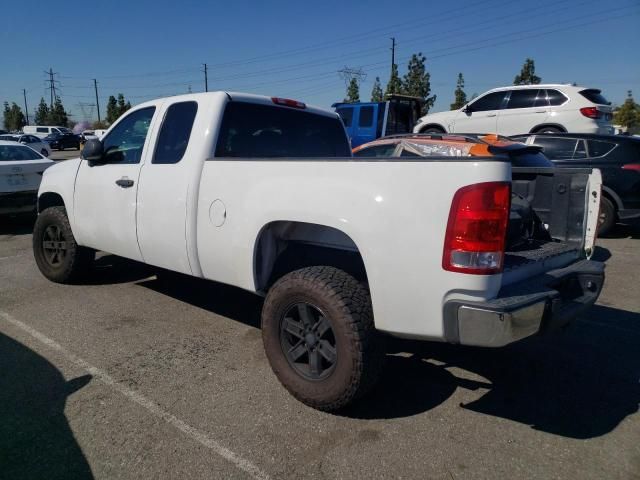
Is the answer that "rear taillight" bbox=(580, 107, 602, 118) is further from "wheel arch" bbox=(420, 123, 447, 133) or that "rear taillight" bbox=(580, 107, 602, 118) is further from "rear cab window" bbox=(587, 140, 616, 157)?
"wheel arch" bbox=(420, 123, 447, 133)

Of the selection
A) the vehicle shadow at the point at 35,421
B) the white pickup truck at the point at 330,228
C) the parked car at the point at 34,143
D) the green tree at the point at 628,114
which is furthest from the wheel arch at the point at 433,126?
the green tree at the point at 628,114

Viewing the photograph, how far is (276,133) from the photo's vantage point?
13.6 feet

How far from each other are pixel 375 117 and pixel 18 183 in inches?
356

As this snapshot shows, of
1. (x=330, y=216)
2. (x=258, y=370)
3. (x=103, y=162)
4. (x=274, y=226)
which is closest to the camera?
(x=330, y=216)

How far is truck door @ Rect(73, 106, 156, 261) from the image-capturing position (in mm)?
4172

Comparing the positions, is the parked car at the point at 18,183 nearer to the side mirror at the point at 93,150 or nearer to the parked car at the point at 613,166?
the side mirror at the point at 93,150

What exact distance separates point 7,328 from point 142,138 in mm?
1981

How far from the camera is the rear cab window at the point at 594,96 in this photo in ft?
36.2

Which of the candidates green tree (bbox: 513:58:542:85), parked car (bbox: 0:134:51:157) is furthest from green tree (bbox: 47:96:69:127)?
green tree (bbox: 513:58:542:85)

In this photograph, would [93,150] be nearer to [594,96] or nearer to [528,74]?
[594,96]

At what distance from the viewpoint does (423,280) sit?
2486mm

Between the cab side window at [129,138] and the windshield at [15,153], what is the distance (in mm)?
5976

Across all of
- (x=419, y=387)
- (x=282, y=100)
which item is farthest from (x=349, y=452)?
(x=282, y=100)

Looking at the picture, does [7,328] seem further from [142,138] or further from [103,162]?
[142,138]
